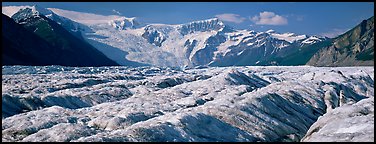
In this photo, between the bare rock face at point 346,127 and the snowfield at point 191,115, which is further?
the snowfield at point 191,115

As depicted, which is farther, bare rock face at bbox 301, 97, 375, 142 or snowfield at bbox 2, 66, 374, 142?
snowfield at bbox 2, 66, 374, 142

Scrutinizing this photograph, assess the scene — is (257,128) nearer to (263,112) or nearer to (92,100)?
(263,112)

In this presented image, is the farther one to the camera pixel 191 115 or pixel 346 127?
pixel 191 115

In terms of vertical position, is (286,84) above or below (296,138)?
above

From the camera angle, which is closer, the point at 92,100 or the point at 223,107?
the point at 223,107

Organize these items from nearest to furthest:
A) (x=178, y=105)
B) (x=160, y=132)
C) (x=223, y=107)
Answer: (x=160, y=132) → (x=223, y=107) → (x=178, y=105)

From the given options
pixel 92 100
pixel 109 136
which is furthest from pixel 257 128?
pixel 92 100

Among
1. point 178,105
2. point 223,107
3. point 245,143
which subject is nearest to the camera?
point 245,143

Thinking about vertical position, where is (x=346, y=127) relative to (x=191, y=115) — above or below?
below
